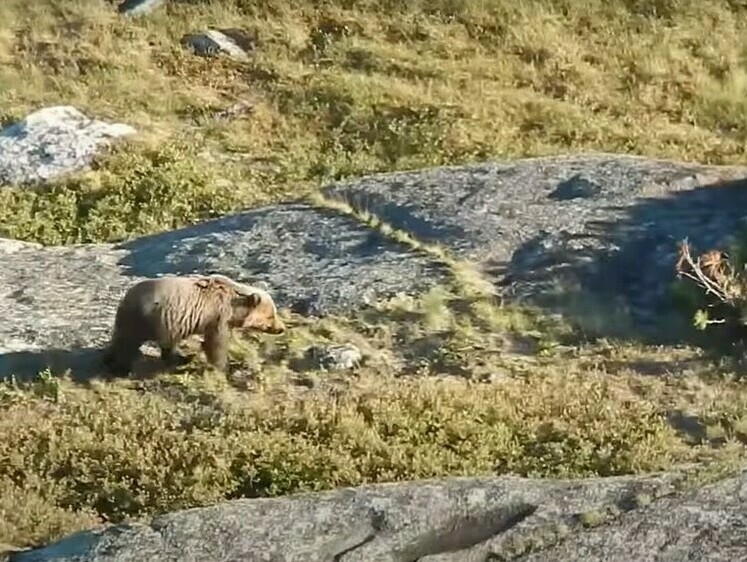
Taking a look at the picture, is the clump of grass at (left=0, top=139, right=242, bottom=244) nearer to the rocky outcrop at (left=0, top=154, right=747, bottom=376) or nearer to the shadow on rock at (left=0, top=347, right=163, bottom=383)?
the rocky outcrop at (left=0, top=154, right=747, bottom=376)

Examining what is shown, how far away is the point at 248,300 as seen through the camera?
502 inches

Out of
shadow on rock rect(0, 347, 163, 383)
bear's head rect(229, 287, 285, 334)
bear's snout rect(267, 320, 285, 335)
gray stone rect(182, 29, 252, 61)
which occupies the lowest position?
shadow on rock rect(0, 347, 163, 383)

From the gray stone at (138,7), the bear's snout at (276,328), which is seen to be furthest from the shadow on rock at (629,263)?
the gray stone at (138,7)

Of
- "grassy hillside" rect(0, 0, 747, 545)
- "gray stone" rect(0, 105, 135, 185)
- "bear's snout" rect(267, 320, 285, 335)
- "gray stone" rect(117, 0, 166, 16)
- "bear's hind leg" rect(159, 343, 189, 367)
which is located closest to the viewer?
"grassy hillside" rect(0, 0, 747, 545)

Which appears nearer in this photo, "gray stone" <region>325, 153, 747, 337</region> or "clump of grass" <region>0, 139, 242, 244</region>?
"gray stone" <region>325, 153, 747, 337</region>

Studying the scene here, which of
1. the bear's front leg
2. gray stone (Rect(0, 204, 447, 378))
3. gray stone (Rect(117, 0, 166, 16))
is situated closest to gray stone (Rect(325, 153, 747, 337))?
gray stone (Rect(0, 204, 447, 378))

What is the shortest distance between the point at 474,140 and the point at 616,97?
121 inches

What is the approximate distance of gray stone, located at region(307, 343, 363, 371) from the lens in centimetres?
1243

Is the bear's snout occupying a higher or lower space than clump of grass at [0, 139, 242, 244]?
higher

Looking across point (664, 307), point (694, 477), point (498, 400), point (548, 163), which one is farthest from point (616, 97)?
point (694, 477)

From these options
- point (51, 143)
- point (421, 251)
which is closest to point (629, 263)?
point (421, 251)

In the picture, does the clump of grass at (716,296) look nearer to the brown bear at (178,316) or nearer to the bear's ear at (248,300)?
the bear's ear at (248,300)

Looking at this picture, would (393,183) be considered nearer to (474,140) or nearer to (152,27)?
(474,140)

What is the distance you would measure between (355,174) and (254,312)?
24.3 ft
